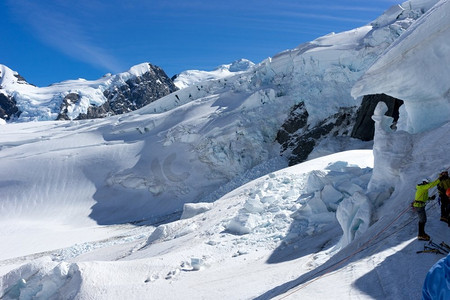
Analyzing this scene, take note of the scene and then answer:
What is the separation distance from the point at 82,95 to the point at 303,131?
7897 centimetres

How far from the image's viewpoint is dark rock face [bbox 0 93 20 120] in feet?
309

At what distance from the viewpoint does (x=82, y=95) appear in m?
93.8

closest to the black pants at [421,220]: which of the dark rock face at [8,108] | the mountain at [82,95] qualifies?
the mountain at [82,95]

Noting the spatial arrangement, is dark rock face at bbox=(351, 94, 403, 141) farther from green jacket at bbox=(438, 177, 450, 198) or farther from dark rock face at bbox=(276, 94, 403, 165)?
green jacket at bbox=(438, 177, 450, 198)

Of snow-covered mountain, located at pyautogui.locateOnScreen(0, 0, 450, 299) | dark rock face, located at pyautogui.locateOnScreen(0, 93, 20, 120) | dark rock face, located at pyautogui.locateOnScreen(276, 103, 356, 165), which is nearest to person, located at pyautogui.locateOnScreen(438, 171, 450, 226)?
snow-covered mountain, located at pyautogui.locateOnScreen(0, 0, 450, 299)

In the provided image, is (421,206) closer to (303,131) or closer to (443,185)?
(443,185)

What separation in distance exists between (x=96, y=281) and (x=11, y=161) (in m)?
25.3

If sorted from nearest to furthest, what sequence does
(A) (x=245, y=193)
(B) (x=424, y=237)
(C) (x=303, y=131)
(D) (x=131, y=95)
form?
1. (B) (x=424, y=237)
2. (A) (x=245, y=193)
3. (C) (x=303, y=131)
4. (D) (x=131, y=95)

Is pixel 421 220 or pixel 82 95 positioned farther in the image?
pixel 82 95

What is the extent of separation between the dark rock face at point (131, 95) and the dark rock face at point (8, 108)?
54.4ft

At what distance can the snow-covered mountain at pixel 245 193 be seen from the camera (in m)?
6.71

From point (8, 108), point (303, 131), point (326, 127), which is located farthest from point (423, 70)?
point (8, 108)

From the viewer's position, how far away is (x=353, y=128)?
24.7 metres

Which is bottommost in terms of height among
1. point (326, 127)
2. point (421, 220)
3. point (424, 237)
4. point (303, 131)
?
point (424, 237)
